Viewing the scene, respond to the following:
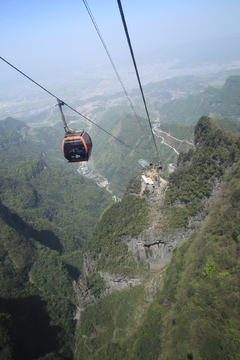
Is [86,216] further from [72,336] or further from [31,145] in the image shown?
[31,145]

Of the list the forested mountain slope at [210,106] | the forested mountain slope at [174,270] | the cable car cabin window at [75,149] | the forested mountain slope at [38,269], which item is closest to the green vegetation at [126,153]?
the forested mountain slope at [38,269]

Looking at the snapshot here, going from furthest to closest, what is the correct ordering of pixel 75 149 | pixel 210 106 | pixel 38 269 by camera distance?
pixel 210 106 → pixel 38 269 → pixel 75 149

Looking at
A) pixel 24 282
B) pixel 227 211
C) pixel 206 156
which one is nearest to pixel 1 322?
pixel 24 282

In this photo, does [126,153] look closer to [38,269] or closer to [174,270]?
[38,269]

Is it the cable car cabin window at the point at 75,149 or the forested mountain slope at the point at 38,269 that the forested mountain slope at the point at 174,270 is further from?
the cable car cabin window at the point at 75,149

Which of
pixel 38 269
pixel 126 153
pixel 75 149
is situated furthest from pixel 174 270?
pixel 126 153

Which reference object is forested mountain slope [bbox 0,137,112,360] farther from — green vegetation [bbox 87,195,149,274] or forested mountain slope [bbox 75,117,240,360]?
green vegetation [bbox 87,195,149,274]
